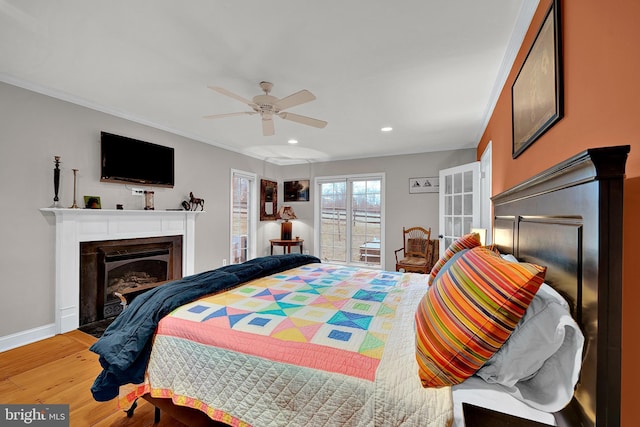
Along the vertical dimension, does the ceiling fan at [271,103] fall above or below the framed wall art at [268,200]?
above

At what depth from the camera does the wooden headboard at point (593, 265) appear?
2.29 ft

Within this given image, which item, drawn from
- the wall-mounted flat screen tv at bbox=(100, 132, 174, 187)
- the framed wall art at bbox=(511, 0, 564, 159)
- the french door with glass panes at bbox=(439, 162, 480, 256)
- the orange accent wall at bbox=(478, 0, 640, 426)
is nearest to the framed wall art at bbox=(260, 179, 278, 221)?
the wall-mounted flat screen tv at bbox=(100, 132, 174, 187)

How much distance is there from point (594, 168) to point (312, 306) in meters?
1.37

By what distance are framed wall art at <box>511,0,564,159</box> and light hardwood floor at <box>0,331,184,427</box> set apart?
8.67 feet

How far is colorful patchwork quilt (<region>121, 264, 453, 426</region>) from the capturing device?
96 cm

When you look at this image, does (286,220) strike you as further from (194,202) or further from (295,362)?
(295,362)

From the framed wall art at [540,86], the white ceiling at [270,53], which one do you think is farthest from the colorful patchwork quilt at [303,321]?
the white ceiling at [270,53]

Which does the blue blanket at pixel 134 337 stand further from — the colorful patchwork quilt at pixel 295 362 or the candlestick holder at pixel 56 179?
the candlestick holder at pixel 56 179

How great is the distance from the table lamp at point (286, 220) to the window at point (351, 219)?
59 centimetres

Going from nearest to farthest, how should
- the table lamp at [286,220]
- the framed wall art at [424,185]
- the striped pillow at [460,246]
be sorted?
the striped pillow at [460,246], the framed wall art at [424,185], the table lamp at [286,220]

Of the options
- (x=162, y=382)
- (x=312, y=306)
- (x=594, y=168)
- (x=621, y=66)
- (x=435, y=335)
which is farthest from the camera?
(x=312, y=306)

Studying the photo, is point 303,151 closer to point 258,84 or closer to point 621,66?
point 258,84

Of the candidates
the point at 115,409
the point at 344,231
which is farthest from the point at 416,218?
the point at 115,409

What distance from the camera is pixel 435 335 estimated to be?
0.98m
